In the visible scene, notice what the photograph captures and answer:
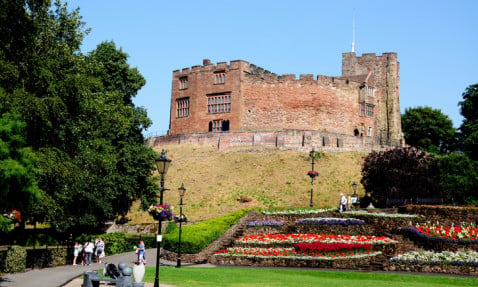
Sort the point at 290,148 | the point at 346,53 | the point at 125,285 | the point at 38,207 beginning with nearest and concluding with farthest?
the point at 125,285
the point at 38,207
the point at 290,148
the point at 346,53

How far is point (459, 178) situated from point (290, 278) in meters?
26.6

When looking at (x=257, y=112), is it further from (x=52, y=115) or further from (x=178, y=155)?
(x=52, y=115)

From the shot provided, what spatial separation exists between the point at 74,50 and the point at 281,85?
39.8 m

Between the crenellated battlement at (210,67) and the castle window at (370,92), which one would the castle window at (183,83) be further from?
the castle window at (370,92)

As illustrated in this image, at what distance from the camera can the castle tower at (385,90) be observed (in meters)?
74.8

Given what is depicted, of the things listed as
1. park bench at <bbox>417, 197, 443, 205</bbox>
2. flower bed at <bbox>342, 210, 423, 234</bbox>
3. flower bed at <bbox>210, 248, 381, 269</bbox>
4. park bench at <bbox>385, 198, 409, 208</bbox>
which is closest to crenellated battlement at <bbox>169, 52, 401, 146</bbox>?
park bench at <bbox>385, 198, 409, 208</bbox>

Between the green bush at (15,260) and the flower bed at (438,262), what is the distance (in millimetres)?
17502

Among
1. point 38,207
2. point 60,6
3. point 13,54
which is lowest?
point 38,207

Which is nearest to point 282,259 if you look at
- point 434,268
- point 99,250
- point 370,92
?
point 434,268

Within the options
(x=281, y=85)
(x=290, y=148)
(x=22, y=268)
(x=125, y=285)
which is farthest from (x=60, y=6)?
(x=281, y=85)

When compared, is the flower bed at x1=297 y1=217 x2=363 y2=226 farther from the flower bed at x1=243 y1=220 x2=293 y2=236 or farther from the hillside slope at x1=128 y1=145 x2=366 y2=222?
the hillside slope at x1=128 y1=145 x2=366 y2=222

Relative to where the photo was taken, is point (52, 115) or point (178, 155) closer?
point (52, 115)

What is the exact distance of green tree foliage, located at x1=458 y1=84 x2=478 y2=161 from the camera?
4828 centimetres

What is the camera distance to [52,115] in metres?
28.0
